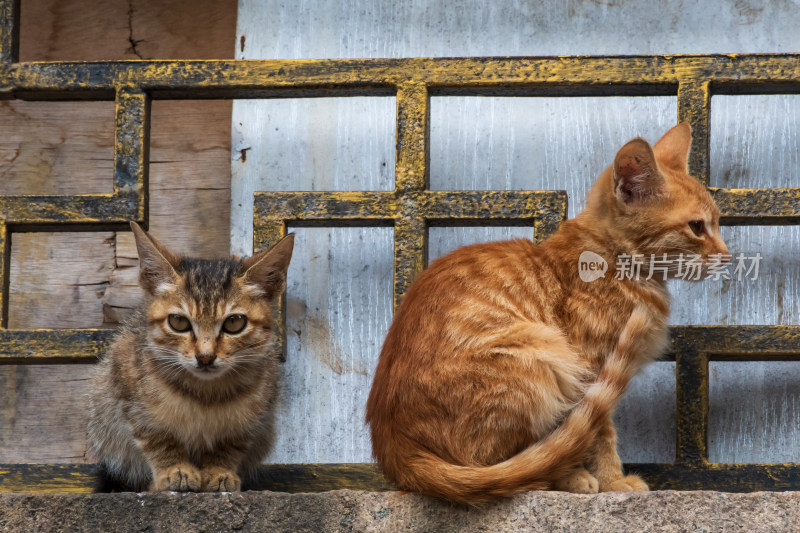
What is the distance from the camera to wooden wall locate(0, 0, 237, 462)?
3.13 meters

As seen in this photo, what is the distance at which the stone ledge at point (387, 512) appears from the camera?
199 cm

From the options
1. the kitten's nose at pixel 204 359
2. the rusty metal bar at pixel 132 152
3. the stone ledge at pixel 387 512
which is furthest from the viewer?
the rusty metal bar at pixel 132 152

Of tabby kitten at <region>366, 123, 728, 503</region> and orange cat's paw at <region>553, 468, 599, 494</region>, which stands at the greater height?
tabby kitten at <region>366, 123, 728, 503</region>

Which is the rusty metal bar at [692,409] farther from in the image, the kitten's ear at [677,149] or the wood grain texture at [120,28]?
the wood grain texture at [120,28]

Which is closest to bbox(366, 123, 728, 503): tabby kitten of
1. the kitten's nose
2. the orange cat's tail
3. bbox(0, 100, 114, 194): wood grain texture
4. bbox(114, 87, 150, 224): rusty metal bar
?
the orange cat's tail

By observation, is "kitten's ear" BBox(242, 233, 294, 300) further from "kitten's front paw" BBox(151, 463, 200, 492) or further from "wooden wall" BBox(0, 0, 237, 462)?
"wooden wall" BBox(0, 0, 237, 462)

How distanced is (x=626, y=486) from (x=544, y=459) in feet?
0.82

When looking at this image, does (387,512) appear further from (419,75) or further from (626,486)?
(419,75)

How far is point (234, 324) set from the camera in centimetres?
236

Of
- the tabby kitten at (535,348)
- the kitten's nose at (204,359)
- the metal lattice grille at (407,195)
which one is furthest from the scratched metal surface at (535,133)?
the kitten's nose at (204,359)

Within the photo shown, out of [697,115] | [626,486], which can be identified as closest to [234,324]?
[626,486]

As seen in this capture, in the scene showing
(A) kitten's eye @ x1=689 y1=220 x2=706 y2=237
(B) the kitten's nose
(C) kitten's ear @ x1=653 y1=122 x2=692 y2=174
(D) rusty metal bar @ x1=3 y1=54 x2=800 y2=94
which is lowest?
(B) the kitten's nose

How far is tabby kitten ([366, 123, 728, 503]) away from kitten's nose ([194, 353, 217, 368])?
395 mm

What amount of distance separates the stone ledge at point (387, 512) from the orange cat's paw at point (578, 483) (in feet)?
0.39
